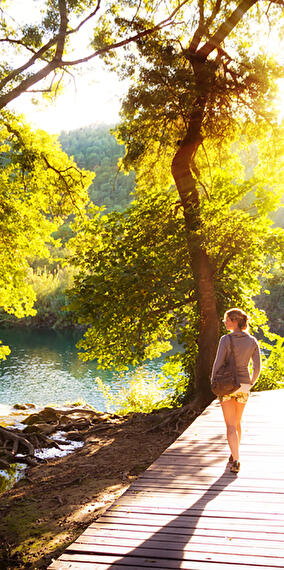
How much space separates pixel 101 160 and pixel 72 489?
11036 centimetres

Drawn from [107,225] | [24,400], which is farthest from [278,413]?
[24,400]

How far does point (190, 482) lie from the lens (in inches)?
189

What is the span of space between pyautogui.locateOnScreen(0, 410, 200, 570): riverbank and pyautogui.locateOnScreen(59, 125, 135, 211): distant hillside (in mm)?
59001

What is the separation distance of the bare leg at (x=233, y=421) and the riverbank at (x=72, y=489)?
82.4 inches

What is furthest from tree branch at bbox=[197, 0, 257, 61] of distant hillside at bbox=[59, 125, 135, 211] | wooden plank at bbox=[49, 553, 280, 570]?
distant hillside at bbox=[59, 125, 135, 211]

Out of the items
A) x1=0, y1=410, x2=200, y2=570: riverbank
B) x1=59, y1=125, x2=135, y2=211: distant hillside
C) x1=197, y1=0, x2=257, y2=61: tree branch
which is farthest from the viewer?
x1=59, y1=125, x2=135, y2=211: distant hillside

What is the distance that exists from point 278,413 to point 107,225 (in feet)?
18.8

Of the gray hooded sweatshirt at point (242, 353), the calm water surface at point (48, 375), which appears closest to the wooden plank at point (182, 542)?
the gray hooded sweatshirt at point (242, 353)

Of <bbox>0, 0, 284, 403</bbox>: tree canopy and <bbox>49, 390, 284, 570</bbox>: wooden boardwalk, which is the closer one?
<bbox>49, 390, 284, 570</bbox>: wooden boardwalk

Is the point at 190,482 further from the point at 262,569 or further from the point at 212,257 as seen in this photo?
the point at 212,257

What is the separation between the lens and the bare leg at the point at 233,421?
505 cm

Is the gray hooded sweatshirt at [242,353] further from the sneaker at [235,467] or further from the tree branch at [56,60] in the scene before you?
the tree branch at [56,60]

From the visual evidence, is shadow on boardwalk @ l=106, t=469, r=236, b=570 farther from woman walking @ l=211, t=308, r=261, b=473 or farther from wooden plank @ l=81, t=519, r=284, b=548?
woman walking @ l=211, t=308, r=261, b=473

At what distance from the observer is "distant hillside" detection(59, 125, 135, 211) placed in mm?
86000
